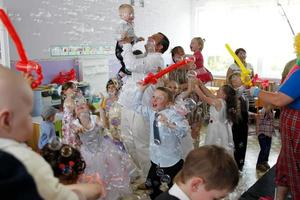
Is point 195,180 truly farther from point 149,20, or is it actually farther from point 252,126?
point 149,20

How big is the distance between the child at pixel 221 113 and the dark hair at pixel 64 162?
1.88 meters

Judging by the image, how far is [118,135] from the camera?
3.05m

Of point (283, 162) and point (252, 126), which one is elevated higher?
point (283, 162)

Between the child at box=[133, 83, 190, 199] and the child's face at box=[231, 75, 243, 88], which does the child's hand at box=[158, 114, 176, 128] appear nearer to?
the child at box=[133, 83, 190, 199]

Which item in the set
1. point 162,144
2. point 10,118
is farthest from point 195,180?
point 162,144

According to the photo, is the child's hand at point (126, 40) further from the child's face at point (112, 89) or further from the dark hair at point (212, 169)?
the dark hair at point (212, 169)

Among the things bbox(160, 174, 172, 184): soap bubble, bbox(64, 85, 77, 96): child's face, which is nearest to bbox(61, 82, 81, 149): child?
bbox(64, 85, 77, 96): child's face

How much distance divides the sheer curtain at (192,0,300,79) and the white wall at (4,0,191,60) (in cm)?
162

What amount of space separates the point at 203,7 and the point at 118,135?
542 cm

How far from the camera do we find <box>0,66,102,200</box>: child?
2.38ft

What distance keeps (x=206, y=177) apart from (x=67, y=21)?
403 centimetres

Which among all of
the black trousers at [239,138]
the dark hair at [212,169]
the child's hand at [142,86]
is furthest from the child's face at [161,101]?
the black trousers at [239,138]

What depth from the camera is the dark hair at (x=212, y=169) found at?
120cm

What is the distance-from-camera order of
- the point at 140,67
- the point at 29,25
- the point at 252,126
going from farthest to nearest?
the point at 252,126 → the point at 29,25 → the point at 140,67
